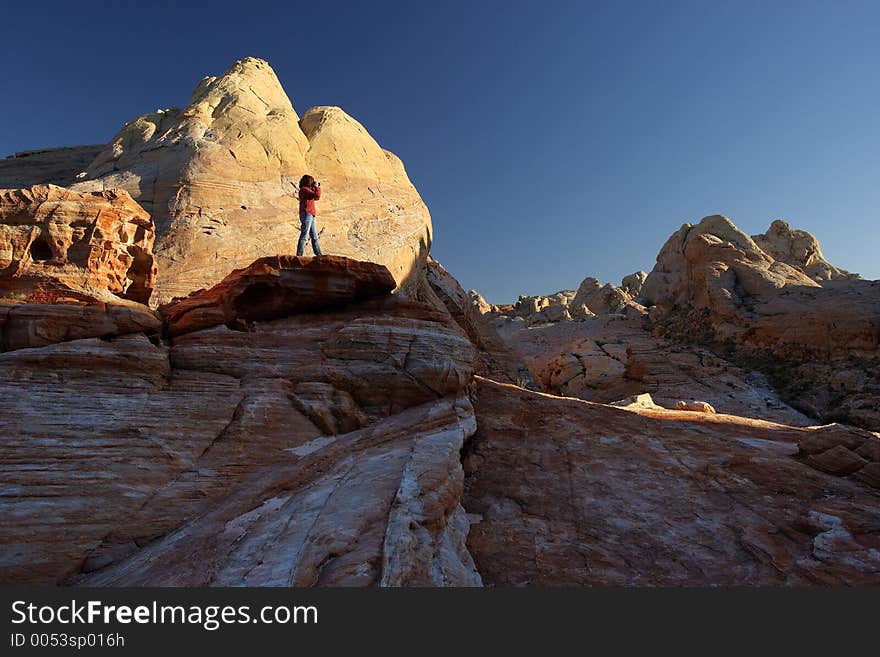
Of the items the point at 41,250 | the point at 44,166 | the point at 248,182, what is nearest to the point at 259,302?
the point at 41,250

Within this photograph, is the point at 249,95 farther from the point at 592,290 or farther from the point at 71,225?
the point at 592,290

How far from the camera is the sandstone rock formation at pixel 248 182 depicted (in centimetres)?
1922

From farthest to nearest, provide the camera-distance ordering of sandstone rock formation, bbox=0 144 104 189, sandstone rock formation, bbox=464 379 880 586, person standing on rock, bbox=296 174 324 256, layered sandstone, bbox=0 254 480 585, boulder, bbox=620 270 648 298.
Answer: boulder, bbox=620 270 648 298 → sandstone rock formation, bbox=0 144 104 189 → person standing on rock, bbox=296 174 324 256 → sandstone rock formation, bbox=464 379 880 586 → layered sandstone, bbox=0 254 480 585

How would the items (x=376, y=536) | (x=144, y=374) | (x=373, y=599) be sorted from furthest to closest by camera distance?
(x=144, y=374) → (x=376, y=536) → (x=373, y=599)

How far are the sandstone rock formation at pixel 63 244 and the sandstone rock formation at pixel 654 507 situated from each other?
37.3 ft

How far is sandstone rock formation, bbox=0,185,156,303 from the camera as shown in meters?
11.4

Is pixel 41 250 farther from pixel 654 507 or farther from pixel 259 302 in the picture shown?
pixel 654 507

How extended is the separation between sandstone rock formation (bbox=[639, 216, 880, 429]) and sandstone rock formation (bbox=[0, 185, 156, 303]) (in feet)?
118

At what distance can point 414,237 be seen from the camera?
85.1 feet

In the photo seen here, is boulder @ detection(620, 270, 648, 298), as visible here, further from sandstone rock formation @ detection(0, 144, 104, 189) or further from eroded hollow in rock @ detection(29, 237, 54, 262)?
eroded hollow in rock @ detection(29, 237, 54, 262)

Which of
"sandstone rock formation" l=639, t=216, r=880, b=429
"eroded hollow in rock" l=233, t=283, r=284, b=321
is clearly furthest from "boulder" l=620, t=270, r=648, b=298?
"eroded hollow in rock" l=233, t=283, r=284, b=321

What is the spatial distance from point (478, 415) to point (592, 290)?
77610 mm

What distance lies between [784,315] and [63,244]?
45.4 m

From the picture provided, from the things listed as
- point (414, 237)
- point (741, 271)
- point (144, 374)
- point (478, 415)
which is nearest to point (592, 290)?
point (741, 271)
